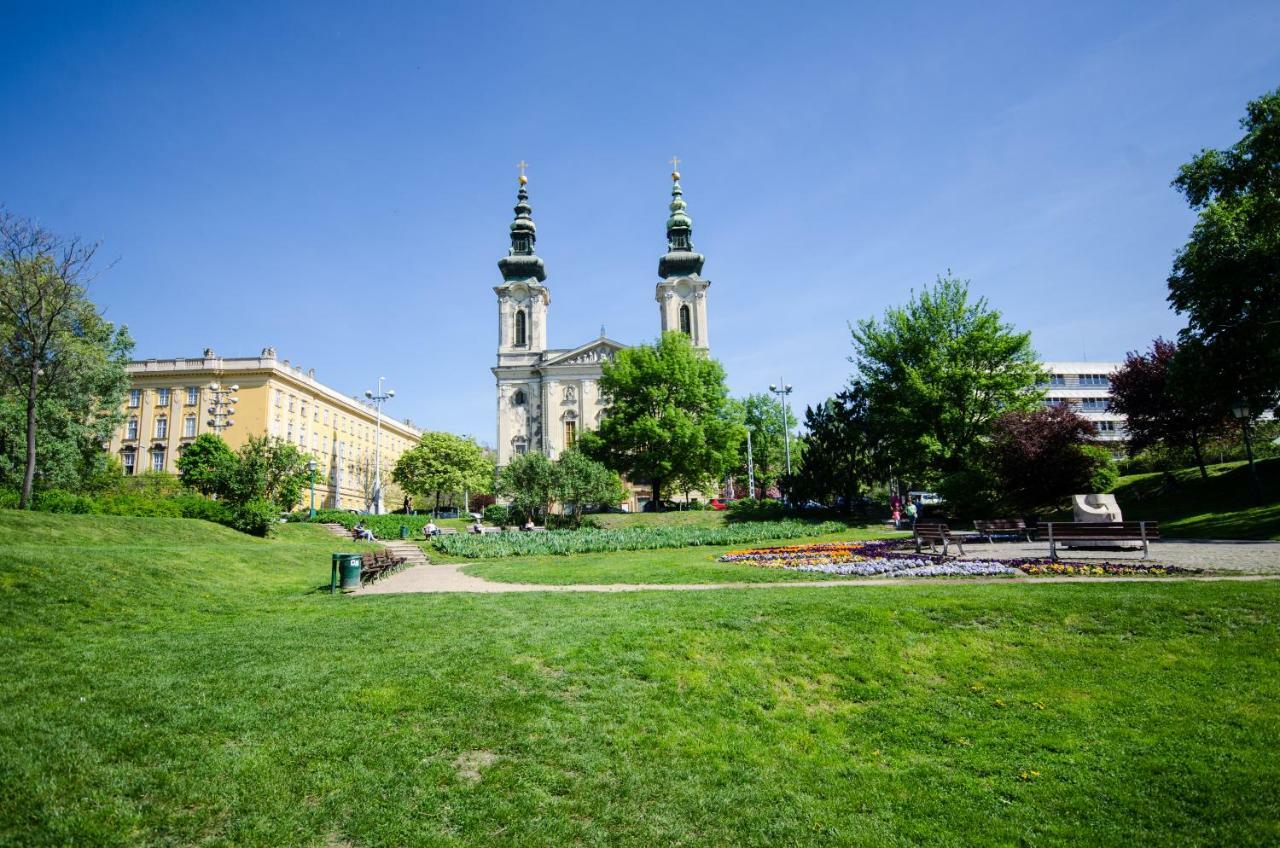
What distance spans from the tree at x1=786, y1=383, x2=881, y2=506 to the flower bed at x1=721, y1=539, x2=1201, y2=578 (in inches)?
599

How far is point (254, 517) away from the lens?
25.8 m

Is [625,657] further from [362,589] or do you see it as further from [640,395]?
[640,395]

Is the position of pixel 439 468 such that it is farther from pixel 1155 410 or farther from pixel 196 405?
pixel 1155 410

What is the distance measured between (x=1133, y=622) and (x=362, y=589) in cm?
1385

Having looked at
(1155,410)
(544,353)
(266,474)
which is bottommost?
(266,474)

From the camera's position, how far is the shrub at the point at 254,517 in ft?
84.7

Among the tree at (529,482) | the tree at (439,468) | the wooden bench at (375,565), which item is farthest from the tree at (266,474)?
the tree at (439,468)

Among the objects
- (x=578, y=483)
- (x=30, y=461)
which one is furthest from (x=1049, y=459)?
(x=30, y=461)

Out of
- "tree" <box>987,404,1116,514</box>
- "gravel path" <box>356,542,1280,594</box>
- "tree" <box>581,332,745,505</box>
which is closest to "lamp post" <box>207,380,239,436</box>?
"tree" <box>581,332,745,505</box>

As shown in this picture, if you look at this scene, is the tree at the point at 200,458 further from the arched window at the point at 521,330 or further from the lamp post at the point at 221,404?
the arched window at the point at 521,330

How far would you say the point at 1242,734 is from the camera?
18.8ft

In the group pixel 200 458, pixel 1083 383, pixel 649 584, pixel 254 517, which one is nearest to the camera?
pixel 649 584

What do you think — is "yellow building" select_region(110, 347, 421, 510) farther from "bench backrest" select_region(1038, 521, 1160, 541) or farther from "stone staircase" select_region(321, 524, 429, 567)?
"bench backrest" select_region(1038, 521, 1160, 541)

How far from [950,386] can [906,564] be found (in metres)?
20.9
